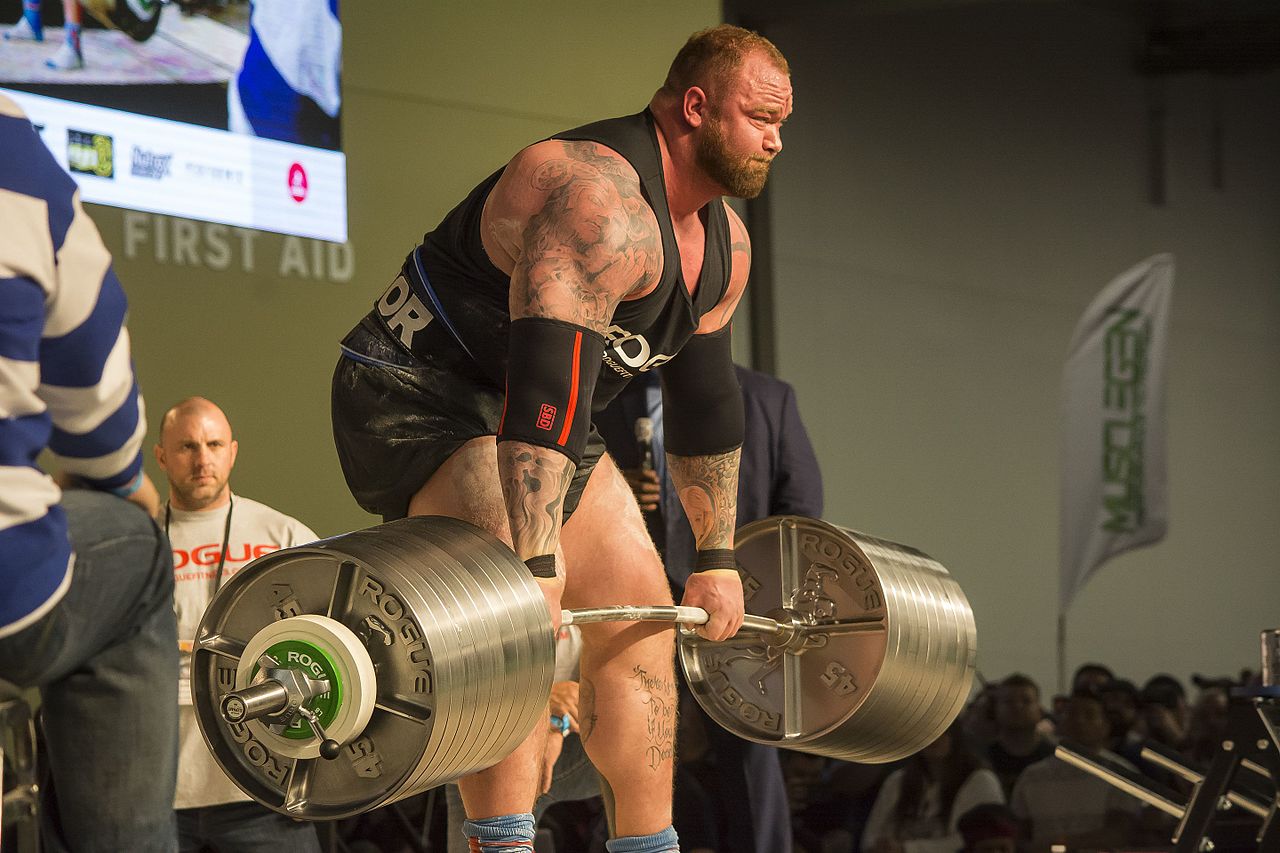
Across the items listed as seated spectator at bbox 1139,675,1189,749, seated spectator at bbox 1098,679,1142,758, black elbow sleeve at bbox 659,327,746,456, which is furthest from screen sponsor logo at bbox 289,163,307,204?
seated spectator at bbox 1139,675,1189,749

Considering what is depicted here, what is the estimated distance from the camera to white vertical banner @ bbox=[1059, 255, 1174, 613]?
8633mm

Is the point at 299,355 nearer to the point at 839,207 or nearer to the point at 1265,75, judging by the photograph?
the point at 839,207

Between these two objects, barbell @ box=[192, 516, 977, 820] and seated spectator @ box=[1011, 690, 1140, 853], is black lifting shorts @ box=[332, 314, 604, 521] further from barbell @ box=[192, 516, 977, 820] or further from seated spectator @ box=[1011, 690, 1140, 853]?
seated spectator @ box=[1011, 690, 1140, 853]

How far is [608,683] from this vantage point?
273 cm

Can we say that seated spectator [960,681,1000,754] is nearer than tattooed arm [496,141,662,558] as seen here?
No

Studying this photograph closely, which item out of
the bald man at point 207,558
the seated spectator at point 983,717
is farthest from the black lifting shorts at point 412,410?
the seated spectator at point 983,717

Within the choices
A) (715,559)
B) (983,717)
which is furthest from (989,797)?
(715,559)

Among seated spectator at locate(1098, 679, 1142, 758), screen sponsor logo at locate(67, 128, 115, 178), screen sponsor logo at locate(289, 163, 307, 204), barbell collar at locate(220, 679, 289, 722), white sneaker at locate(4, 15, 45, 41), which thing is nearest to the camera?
barbell collar at locate(220, 679, 289, 722)

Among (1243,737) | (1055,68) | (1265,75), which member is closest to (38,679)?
(1243,737)

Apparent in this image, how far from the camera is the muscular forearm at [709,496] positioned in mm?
2932

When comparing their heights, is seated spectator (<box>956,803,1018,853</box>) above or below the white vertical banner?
below

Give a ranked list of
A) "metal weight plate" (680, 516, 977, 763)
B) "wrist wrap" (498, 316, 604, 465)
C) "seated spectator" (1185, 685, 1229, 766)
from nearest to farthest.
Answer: "wrist wrap" (498, 316, 604, 465), "metal weight plate" (680, 516, 977, 763), "seated spectator" (1185, 685, 1229, 766)

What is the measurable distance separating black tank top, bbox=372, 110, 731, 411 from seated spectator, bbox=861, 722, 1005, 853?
3266 mm

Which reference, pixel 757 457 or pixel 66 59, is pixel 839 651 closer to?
pixel 757 457
